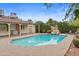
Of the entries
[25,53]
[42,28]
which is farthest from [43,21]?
[25,53]

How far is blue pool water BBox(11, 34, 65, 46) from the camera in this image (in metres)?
9.84

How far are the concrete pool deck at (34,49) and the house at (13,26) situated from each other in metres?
0.44

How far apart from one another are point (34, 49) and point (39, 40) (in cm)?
106

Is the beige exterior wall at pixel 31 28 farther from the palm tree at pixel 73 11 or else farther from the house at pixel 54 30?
the palm tree at pixel 73 11

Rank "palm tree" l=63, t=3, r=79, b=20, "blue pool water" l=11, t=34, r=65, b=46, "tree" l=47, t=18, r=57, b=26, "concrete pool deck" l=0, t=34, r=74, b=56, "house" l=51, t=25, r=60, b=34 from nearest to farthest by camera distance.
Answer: "concrete pool deck" l=0, t=34, r=74, b=56
"palm tree" l=63, t=3, r=79, b=20
"tree" l=47, t=18, r=57, b=26
"house" l=51, t=25, r=60, b=34
"blue pool water" l=11, t=34, r=65, b=46

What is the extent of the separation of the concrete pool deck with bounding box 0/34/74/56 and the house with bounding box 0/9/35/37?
44 centimetres

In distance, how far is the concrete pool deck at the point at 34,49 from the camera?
8680 millimetres

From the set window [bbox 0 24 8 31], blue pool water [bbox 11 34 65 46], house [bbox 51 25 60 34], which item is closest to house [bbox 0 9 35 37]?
window [bbox 0 24 8 31]

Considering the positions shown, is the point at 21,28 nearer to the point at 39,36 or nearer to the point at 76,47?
the point at 39,36

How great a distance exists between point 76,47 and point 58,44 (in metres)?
0.96

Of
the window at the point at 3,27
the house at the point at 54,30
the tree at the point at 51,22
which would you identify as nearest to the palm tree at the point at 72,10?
the tree at the point at 51,22

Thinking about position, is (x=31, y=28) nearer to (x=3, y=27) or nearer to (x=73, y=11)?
(x=3, y=27)

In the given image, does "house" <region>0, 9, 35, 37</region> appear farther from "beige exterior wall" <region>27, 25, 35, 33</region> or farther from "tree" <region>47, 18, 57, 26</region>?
"tree" <region>47, 18, 57, 26</region>

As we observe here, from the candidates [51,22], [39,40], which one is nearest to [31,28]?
[39,40]
